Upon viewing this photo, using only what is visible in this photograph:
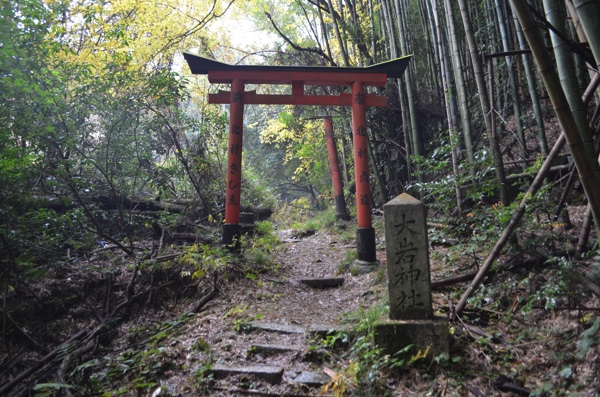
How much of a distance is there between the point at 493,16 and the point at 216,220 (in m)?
6.99

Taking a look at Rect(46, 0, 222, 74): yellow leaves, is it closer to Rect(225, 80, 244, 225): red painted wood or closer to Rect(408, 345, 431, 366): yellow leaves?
Rect(225, 80, 244, 225): red painted wood

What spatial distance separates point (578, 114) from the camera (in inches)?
95.5

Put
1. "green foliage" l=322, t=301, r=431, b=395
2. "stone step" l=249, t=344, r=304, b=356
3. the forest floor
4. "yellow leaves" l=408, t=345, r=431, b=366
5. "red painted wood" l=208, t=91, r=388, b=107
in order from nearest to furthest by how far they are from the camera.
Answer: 1. the forest floor
2. "green foliage" l=322, t=301, r=431, b=395
3. "yellow leaves" l=408, t=345, r=431, b=366
4. "stone step" l=249, t=344, r=304, b=356
5. "red painted wood" l=208, t=91, r=388, b=107

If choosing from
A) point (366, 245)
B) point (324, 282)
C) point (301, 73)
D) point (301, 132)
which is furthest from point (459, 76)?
point (301, 132)

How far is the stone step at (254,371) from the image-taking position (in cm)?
333

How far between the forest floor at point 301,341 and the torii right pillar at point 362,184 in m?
0.48

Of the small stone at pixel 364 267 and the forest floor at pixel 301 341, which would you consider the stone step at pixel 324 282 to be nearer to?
the forest floor at pixel 301 341

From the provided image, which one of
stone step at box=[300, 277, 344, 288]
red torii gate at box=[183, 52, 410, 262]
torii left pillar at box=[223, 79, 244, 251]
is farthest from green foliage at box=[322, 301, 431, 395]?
torii left pillar at box=[223, 79, 244, 251]

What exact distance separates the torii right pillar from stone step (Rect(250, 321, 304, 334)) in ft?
7.47

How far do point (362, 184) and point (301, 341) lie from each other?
3141 mm

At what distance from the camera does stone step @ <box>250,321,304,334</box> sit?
4.21m

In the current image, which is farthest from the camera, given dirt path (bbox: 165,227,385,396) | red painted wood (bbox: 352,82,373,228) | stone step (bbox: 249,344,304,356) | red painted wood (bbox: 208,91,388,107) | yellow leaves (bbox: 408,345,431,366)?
red painted wood (bbox: 208,91,388,107)

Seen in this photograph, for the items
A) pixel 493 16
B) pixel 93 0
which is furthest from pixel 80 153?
pixel 493 16

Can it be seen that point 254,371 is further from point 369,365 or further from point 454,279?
point 454,279
